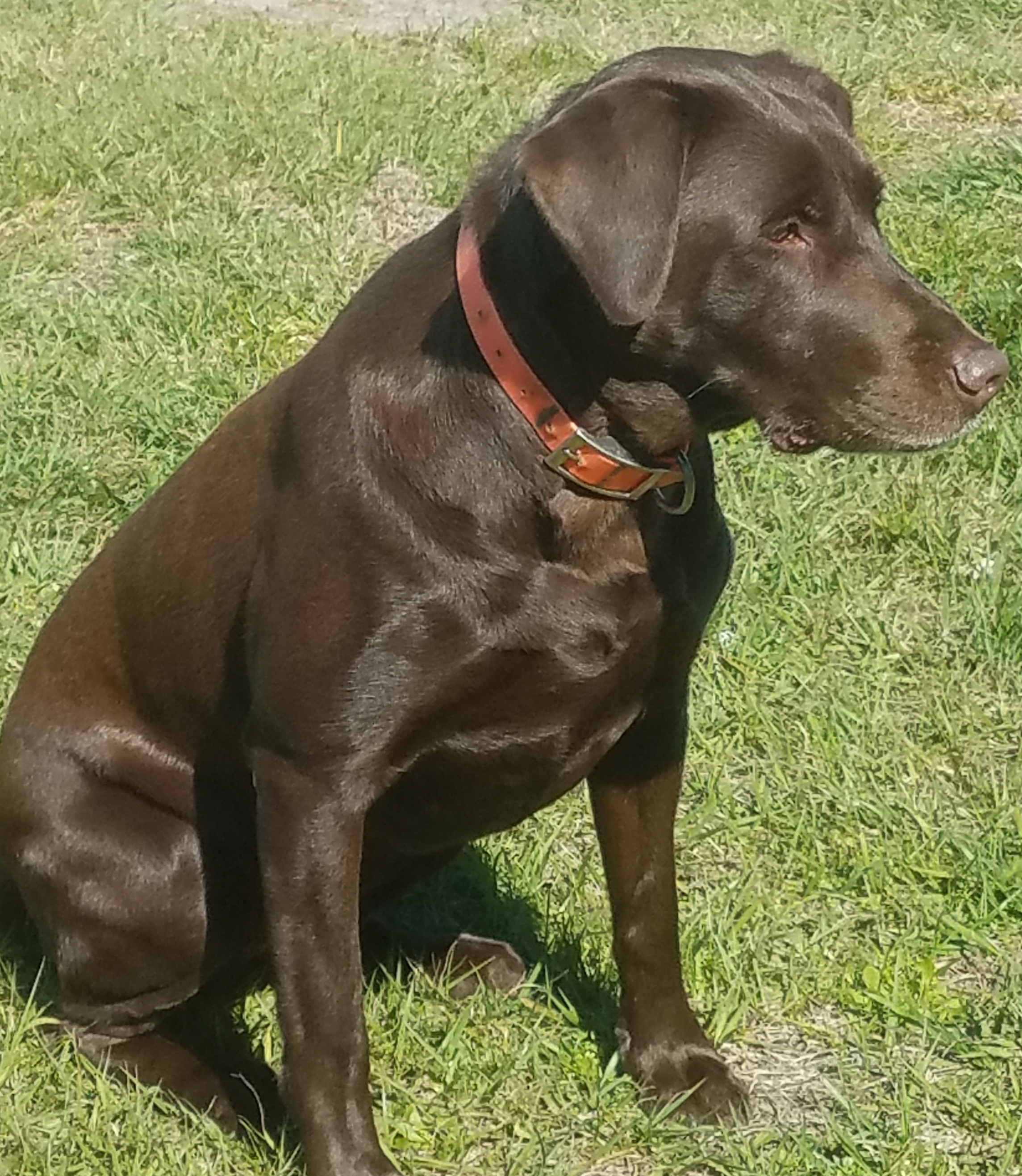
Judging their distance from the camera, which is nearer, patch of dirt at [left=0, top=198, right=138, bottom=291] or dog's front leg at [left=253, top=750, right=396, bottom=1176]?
dog's front leg at [left=253, top=750, right=396, bottom=1176]

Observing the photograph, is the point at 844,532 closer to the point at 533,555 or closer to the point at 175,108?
the point at 533,555

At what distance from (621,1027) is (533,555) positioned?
96 cm

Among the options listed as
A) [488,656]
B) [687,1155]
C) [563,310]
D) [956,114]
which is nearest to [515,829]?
[687,1155]

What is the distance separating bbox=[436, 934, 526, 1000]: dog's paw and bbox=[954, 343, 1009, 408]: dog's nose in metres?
1.37

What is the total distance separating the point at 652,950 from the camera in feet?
9.82

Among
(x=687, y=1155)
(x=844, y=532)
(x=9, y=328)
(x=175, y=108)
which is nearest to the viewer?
(x=687, y=1155)

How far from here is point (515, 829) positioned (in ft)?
12.0

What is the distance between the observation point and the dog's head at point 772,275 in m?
2.36

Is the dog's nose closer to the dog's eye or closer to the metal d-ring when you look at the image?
the dog's eye

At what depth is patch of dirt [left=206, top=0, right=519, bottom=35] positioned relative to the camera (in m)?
8.66

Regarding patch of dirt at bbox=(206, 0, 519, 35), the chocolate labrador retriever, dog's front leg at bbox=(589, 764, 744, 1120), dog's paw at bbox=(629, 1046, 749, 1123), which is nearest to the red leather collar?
the chocolate labrador retriever

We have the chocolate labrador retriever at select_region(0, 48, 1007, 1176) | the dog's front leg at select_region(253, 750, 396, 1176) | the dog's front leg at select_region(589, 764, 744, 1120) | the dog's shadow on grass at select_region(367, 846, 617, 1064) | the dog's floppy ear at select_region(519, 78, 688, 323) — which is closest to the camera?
the dog's floppy ear at select_region(519, 78, 688, 323)

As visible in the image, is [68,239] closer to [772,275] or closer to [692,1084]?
[692,1084]

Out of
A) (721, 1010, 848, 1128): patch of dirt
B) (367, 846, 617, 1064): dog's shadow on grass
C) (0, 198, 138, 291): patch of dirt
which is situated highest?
(0, 198, 138, 291): patch of dirt
